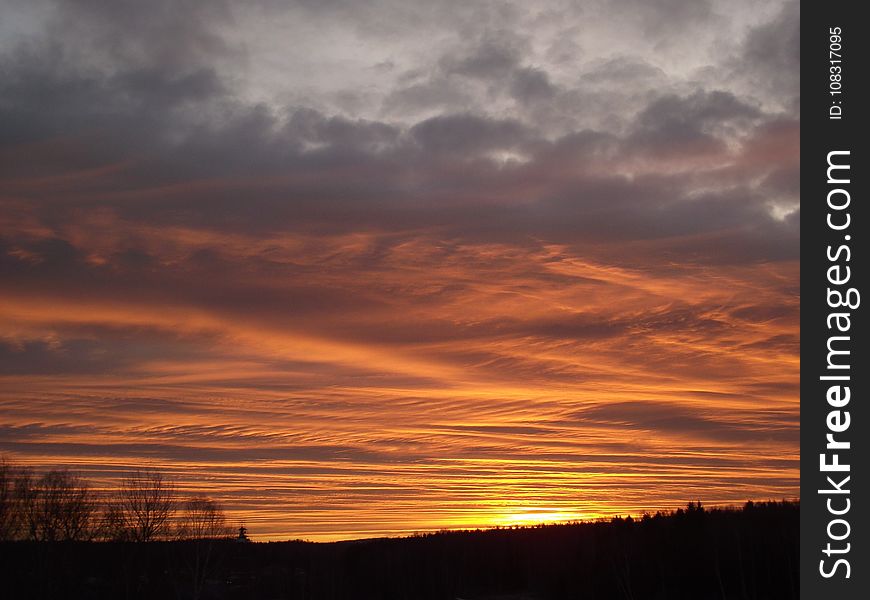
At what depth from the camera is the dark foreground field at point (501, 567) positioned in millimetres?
104438

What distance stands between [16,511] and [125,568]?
13.8 meters

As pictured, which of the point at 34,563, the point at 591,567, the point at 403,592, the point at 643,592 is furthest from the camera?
the point at 403,592

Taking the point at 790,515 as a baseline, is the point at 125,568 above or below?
below

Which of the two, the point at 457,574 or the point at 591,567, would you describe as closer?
the point at 591,567

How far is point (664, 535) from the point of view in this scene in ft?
433

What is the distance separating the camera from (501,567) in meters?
182

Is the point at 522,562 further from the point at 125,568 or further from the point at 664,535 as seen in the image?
the point at 125,568

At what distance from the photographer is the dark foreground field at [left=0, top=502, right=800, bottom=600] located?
104 m

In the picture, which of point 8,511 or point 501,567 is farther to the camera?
point 501,567
